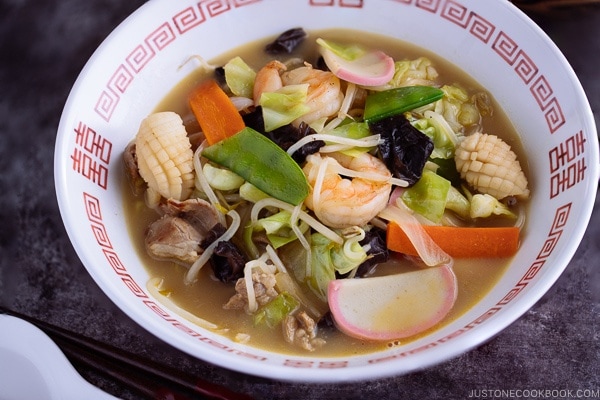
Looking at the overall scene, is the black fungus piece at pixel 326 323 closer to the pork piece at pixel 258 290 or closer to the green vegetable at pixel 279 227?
the pork piece at pixel 258 290

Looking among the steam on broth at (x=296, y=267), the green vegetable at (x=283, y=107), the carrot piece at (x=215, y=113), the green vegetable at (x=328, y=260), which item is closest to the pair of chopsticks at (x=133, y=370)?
the steam on broth at (x=296, y=267)

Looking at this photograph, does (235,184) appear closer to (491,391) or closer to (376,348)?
(376,348)

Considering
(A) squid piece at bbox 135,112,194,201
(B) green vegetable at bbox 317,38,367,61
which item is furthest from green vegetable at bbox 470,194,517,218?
(A) squid piece at bbox 135,112,194,201

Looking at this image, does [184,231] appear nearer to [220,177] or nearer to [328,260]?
[220,177]

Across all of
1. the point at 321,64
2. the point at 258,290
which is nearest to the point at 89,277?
the point at 258,290

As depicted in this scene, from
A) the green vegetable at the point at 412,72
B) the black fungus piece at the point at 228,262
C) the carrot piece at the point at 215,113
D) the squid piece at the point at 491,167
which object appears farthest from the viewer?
the green vegetable at the point at 412,72

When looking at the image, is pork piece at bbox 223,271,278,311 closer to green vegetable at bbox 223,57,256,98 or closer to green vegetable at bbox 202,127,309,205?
green vegetable at bbox 202,127,309,205
